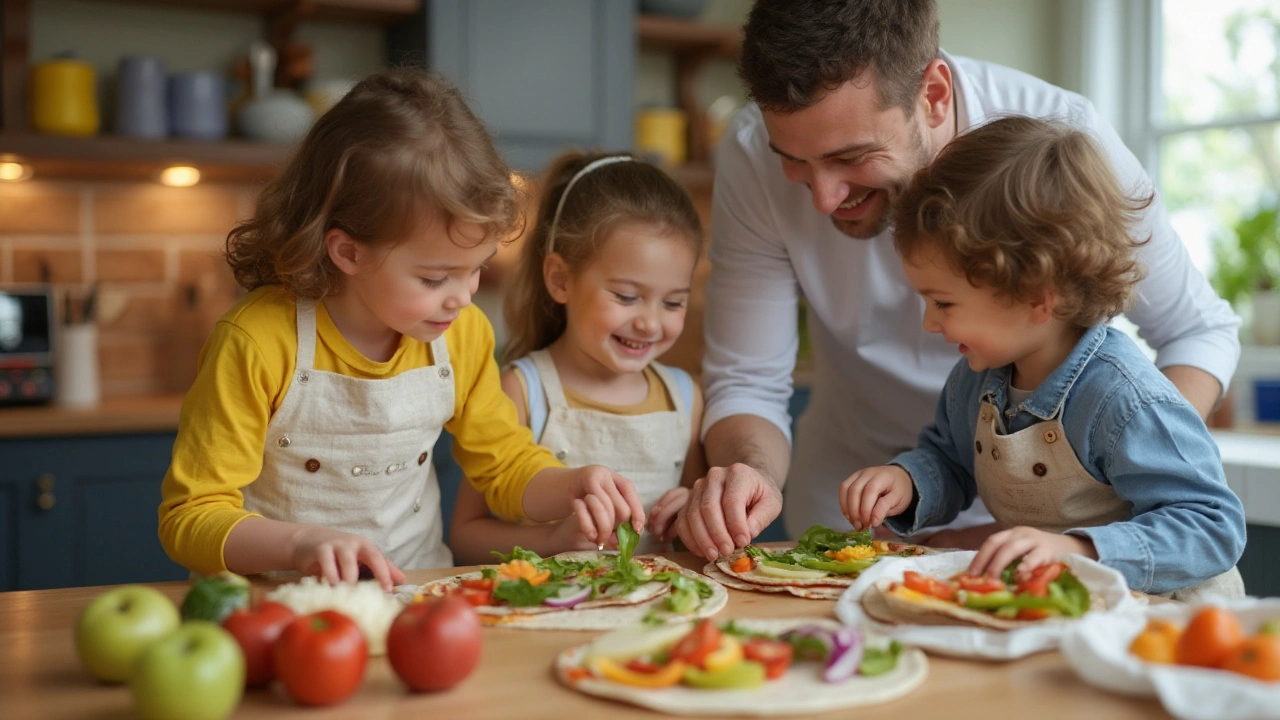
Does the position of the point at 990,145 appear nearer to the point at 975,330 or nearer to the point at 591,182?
the point at 975,330

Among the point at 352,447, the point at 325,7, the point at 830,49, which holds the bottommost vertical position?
the point at 352,447

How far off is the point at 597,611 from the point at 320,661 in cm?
33

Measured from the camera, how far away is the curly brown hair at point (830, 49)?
154cm

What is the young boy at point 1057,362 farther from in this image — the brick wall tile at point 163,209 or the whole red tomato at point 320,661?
the brick wall tile at point 163,209

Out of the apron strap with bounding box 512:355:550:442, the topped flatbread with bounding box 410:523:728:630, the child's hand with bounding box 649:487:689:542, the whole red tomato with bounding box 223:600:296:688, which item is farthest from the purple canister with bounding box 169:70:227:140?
the whole red tomato with bounding box 223:600:296:688

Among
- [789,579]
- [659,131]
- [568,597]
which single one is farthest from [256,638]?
[659,131]

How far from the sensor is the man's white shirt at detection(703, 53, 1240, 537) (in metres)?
1.86

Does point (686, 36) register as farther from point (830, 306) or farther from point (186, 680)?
point (186, 680)

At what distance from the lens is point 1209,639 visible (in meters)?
0.87

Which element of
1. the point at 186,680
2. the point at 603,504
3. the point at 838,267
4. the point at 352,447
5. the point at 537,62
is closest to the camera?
the point at 186,680

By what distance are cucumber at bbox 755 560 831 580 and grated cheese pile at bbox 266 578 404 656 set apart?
436 millimetres

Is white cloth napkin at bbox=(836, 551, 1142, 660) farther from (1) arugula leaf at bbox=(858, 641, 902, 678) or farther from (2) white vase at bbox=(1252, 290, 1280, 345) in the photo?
(2) white vase at bbox=(1252, 290, 1280, 345)

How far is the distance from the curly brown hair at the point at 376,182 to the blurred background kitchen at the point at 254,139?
1242mm

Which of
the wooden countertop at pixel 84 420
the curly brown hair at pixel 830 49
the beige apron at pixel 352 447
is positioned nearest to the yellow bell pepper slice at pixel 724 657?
the beige apron at pixel 352 447
